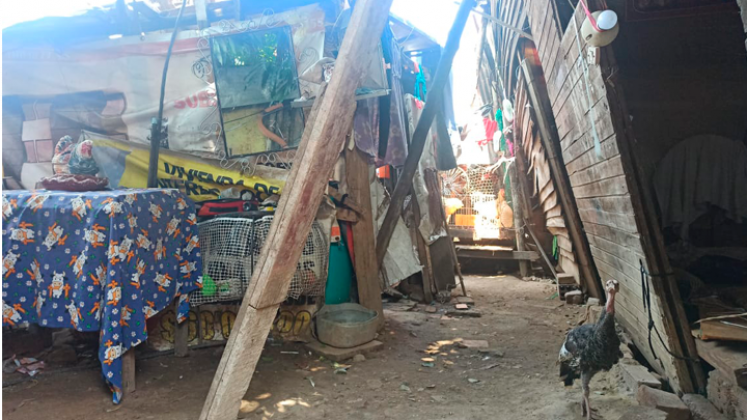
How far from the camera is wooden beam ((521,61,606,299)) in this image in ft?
19.3

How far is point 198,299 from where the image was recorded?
4.42m

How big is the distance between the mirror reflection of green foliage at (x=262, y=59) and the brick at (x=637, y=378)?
4272 millimetres

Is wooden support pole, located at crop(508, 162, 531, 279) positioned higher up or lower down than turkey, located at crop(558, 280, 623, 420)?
higher up

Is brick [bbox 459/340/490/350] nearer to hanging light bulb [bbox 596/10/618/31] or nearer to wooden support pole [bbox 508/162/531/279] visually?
hanging light bulb [bbox 596/10/618/31]

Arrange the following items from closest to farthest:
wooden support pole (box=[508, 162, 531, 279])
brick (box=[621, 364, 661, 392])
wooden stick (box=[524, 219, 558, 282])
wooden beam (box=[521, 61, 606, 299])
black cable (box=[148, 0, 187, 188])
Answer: brick (box=[621, 364, 661, 392]), black cable (box=[148, 0, 187, 188]), wooden beam (box=[521, 61, 606, 299]), wooden stick (box=[524, 219, 558, 282]), wooden support pole (box=[508, 162, 531, 279])

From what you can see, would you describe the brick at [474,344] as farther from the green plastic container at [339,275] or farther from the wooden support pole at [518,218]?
the wooden support pole at [518,218]

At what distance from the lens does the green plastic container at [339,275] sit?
5.51 meters

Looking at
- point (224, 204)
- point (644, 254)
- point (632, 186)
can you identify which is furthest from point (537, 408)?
point (224, 204)

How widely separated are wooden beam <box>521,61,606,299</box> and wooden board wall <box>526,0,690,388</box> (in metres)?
0.78

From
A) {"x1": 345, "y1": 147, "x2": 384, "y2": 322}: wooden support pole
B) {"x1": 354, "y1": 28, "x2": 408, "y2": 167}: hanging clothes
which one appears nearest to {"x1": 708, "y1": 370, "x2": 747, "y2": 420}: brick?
Answer: {"x1": 345, "y1": 147, "x2": 384, "y2": 322}: wooden support pole

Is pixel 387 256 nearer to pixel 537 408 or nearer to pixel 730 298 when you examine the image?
pixel 537 408

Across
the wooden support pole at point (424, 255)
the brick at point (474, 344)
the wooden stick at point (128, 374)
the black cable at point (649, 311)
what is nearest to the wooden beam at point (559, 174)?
the brick at point (474, 344)

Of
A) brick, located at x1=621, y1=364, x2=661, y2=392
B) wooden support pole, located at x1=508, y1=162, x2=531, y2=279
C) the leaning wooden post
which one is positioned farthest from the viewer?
wooden support pole, located at x1=508, y1=162, x2=531, y2=279

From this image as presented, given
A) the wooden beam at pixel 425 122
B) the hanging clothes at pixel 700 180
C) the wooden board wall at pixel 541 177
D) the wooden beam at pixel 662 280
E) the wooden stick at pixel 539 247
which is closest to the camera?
the wooden beam at pixel 662 280
